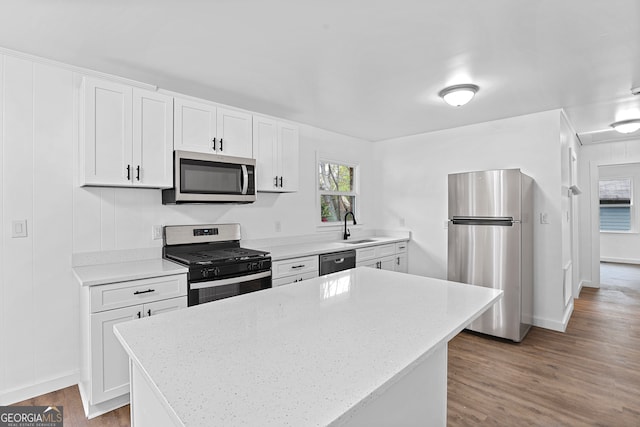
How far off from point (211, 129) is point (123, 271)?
1342mm

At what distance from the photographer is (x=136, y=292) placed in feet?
7.11

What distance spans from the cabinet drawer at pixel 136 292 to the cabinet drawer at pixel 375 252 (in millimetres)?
2028

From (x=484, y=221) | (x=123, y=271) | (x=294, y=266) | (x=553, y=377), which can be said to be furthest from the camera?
(x=484, y=221)

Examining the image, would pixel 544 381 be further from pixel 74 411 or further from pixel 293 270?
pixel 74 411

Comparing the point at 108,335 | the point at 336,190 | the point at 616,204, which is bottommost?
the point at 108,335

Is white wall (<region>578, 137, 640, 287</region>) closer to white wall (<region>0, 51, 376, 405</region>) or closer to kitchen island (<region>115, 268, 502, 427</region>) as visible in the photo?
kitchen island (<region>115, 268, 502, 427</region>)

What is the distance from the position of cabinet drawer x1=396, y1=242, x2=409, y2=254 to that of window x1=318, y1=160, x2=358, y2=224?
798 mm

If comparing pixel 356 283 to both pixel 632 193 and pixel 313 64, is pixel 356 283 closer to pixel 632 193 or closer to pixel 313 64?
pixel 313 64

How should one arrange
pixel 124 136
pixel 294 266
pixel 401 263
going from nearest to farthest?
1. pixel 124 136
2. pixel 294 266
3. pixel 401 263

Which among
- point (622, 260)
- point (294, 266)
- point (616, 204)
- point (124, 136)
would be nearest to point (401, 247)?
point (294, 266)

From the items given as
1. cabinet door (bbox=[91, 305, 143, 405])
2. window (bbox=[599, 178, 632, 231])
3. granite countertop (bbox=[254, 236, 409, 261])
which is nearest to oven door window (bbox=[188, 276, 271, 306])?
granite countertop (bbox=[254, 236, 409, 261])

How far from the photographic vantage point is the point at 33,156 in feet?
7.62

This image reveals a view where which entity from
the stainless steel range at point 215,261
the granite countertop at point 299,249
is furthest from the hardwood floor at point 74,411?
the granite countertop at point 299,249

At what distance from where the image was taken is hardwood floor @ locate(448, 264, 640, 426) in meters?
2.07
